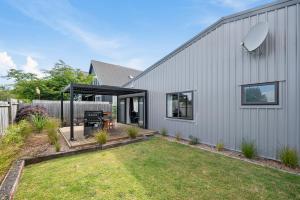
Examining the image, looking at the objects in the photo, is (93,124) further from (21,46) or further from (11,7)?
(21,46)

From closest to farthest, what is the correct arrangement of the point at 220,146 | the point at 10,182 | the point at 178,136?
the point at 10,182
the point at 220,146
the point at 178,136

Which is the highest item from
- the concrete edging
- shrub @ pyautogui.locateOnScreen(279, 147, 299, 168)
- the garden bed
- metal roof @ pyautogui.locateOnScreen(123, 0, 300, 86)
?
metal roof @ pyautogui.locateOnScreen(123, 0, 300, 86)

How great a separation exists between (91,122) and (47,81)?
14.7 meters

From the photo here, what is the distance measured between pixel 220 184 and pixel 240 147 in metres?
2.59

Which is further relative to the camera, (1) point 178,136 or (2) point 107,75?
(2) point 107,75

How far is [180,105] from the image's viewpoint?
7742mm

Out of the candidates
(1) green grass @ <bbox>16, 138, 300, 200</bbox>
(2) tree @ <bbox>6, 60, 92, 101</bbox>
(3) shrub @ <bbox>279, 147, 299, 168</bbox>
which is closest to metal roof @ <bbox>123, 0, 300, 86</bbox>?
(3) shrub @ <bbox>279, 147, 299, 168</bbox>

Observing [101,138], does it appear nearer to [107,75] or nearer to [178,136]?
[178,136]

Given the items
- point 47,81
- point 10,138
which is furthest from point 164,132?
point 47,81

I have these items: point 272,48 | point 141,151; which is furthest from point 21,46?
point 272,48

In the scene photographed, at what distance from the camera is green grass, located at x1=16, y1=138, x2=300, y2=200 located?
291 centimetres

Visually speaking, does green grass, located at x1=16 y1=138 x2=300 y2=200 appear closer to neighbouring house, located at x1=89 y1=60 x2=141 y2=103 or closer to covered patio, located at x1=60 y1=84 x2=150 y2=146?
covered patio, located at x1=60 y1=84 x2=150 y2=146

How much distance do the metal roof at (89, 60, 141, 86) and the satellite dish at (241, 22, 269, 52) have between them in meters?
16.1

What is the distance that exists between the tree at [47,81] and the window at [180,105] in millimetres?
14860
